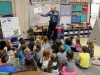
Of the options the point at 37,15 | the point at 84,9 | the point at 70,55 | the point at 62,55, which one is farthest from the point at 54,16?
the point at 70,55

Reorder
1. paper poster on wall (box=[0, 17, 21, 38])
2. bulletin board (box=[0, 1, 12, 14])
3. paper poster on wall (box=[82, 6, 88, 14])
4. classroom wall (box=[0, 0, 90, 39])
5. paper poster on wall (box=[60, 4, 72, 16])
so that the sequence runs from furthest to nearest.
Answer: paper poster on wall (box=[82, 6, 88, 14]), paper poster on wall (box=[60, 4, 72, 16]), classroom wall (box=[0, 0, 90, 39]), bulletin board (box=[0, 1, 12, 14]), paper poster on wall (box=[0, 17, 21, 38])

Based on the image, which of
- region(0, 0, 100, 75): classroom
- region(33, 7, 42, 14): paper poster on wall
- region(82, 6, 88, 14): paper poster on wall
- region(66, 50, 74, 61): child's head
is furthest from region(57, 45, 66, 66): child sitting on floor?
region(82, 6, 88, 14): paper poster on wall

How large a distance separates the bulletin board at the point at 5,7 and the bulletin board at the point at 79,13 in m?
2.68

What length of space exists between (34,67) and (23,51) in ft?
2.91

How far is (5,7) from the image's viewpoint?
5.85 m

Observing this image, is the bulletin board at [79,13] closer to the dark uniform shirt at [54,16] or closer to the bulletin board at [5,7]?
the dark uniform shirt at [54,16]

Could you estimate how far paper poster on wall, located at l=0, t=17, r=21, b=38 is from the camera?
514 centimetres

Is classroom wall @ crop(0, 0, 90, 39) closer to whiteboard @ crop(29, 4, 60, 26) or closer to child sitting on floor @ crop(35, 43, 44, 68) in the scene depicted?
whiteboard @ crop(29, 4, 60, 26)

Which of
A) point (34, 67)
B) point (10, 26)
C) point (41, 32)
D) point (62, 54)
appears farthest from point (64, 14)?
point (34, 67)

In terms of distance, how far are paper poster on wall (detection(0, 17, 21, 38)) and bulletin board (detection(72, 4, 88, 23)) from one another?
2.69 metres

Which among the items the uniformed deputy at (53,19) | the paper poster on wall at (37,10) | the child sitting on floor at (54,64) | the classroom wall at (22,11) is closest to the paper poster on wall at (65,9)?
the uniformed deputy at (53,19)

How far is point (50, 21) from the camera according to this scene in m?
6.20

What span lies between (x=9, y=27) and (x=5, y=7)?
105 cm

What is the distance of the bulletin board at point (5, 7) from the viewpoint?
19.0ft
